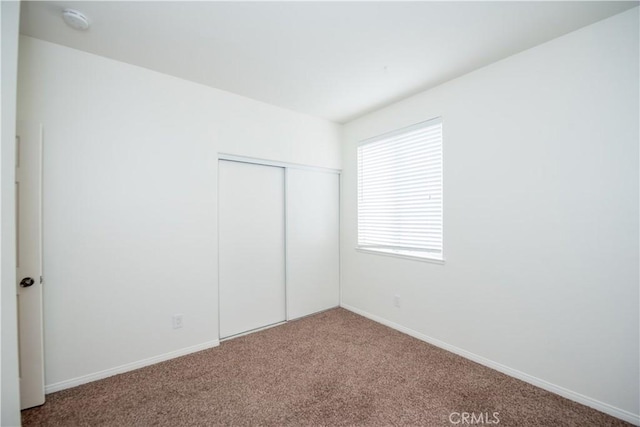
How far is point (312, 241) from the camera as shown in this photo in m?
3.60

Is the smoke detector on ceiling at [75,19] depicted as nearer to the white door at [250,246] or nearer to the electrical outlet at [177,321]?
the white door at [250,246]

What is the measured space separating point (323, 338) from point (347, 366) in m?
0.57

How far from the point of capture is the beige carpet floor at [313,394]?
175 centimetres

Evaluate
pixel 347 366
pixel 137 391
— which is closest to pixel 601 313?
pixel 347 366

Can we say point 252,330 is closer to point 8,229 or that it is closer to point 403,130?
point 8,229

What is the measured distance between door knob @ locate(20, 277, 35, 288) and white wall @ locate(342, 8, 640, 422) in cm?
325

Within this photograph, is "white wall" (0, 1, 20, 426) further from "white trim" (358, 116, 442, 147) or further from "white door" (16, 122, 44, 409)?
"white trim" (358, 116, 442, 147)

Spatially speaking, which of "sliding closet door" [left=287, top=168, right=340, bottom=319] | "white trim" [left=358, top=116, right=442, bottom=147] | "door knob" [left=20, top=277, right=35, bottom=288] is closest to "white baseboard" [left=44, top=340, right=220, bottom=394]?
"door knob" [left=20, top=277, right=35, bottom=288]

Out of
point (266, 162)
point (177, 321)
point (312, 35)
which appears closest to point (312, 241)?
point (266, 162)

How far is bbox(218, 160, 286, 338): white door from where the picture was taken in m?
2.91

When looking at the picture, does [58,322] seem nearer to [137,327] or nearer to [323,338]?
[137,327]

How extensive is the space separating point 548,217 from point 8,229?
348 centimetres

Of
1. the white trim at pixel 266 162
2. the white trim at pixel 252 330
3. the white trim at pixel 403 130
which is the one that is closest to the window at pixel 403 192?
the white trim at pixel 403 130

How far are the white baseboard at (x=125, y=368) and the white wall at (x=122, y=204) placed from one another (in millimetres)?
14
